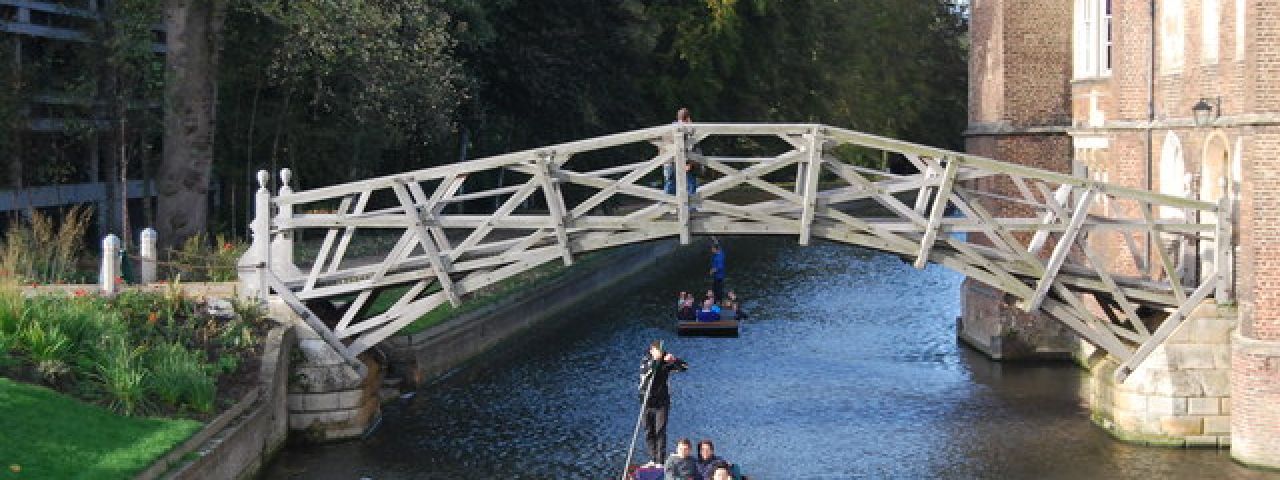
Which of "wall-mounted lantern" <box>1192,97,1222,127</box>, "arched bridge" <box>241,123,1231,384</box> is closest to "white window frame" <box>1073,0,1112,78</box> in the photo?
"arched bridge" <box>241,123,1231,384</box>

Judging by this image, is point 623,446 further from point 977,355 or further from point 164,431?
point 977,355

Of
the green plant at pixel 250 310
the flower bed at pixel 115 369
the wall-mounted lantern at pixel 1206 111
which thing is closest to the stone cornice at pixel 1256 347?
the wall-mounted lantern at pixel 1206 111

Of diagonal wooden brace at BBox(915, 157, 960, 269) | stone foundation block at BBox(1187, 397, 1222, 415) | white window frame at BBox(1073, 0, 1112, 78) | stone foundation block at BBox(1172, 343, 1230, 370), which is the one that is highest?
white window frame at BBox(1073, 0, 1112, 78)

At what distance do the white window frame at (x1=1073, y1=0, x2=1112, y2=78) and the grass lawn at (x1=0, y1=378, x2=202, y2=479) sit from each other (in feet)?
57.7

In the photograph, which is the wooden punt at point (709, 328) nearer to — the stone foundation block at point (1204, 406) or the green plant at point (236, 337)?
the green plant at point (236, 337)

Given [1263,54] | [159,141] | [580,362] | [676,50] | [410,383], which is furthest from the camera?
[676,50]

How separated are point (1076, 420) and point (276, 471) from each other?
37.1ft

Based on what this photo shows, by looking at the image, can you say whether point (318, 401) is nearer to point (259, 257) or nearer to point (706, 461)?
point (259, 257)

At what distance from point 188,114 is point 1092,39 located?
55.4ft

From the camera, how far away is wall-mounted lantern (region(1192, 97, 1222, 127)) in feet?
83.4

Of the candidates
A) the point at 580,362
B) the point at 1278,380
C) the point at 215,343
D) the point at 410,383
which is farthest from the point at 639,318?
the point at 1278,380

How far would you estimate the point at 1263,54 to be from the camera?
916 inches

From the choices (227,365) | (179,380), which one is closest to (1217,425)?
(227,365)

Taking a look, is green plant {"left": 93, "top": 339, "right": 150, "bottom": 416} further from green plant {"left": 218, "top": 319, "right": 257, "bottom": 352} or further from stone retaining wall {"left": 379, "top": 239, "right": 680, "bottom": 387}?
stone retaining wall {"left": 379, "top": 239, "right": 680, "bottom": 387}
